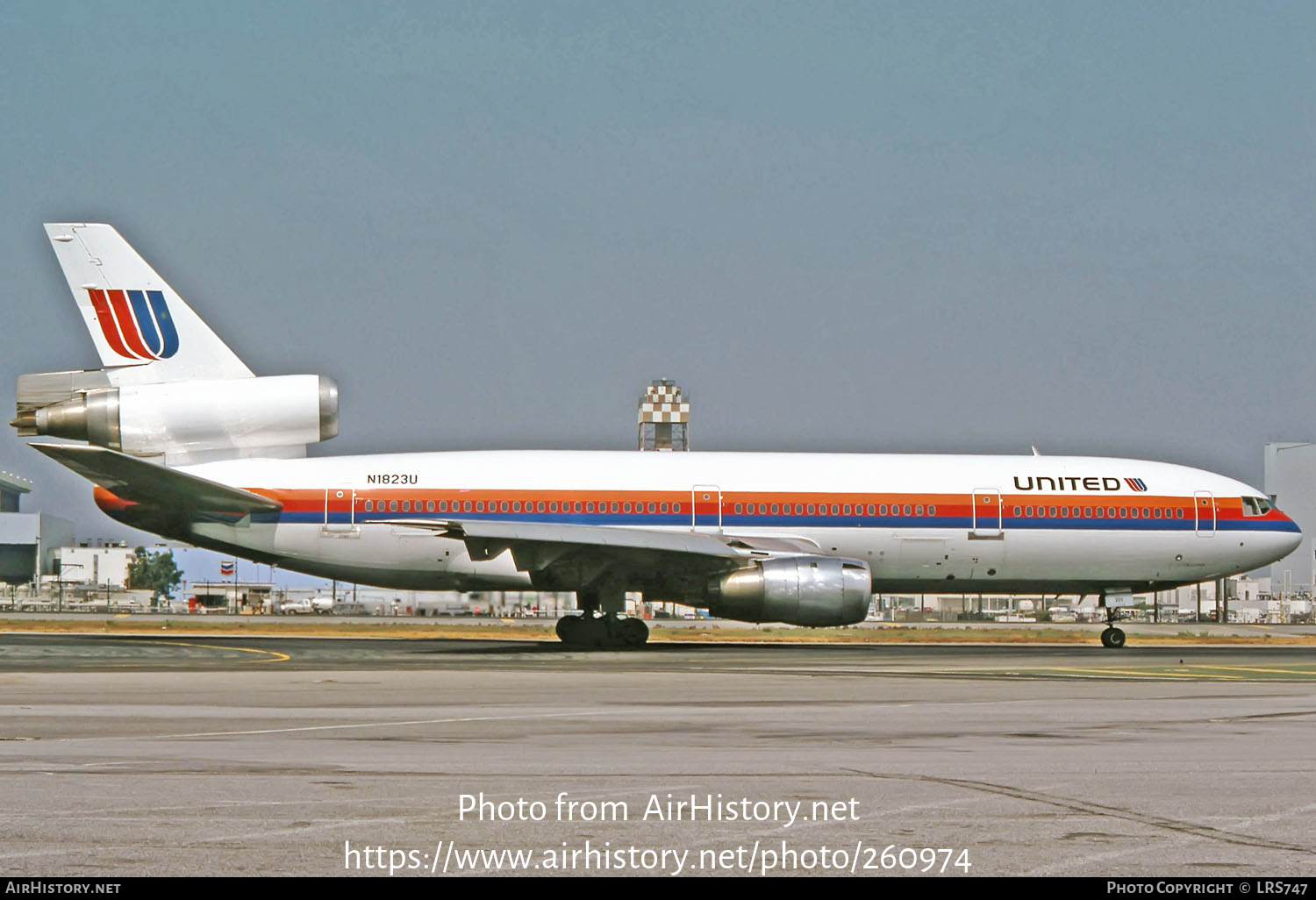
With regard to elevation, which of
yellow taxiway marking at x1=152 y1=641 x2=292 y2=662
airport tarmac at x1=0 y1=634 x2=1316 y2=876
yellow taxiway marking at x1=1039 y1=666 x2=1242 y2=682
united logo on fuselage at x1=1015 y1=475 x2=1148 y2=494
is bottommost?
yellow taxiway marking at x1=1039 y1=666 x2=1242 y2=682

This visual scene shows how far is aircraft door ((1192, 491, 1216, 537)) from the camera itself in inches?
1353

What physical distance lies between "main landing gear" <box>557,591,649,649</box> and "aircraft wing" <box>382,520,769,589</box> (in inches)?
23.2

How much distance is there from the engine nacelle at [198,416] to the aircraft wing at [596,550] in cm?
294

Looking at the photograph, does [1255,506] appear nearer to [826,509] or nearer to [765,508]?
[826,509]

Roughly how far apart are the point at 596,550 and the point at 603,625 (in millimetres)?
2484

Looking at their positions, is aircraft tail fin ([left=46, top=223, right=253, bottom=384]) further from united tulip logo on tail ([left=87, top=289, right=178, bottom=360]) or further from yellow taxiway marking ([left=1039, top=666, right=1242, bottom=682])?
yellow taxiway marking ([left=1039, top=666, right=1242, bottom=682])

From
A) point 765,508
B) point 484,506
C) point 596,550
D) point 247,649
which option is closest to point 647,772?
point 247,649

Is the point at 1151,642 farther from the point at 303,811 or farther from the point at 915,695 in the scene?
the point at 303,811

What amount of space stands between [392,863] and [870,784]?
3834mm

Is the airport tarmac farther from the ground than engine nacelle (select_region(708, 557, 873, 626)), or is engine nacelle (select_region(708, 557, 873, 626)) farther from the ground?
engine nacelle (select_region(708, 557, 873, 626))

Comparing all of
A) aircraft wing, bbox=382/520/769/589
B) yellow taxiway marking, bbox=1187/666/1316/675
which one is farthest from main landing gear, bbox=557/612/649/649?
yellow taxiway marking, bbox=1187/666/1316/675

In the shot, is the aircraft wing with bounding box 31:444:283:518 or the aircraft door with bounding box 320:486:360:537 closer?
the aircraft wing with bounding box 31:444:283:518

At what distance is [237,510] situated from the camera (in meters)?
30.1

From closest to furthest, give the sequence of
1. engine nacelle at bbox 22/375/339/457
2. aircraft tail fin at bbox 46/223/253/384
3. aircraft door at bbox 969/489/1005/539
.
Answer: engine nacelle at bbox 22/375/339/457 → aircraft tail fin at bbox 46/223/253/384 → aircraft door at bbox 969/489/1005/539
